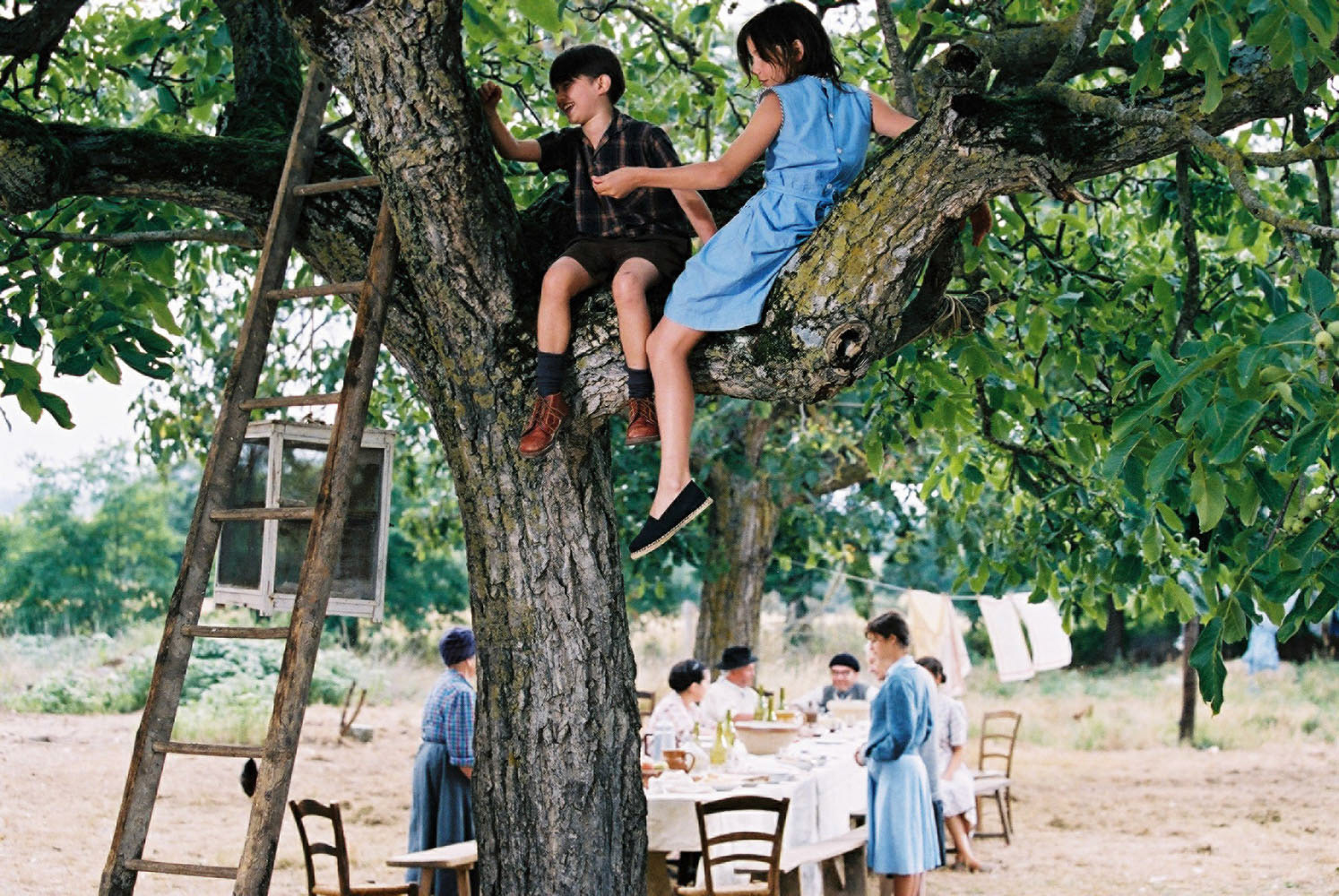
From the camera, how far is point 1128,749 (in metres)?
16.5

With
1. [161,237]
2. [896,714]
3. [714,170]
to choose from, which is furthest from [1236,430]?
[896,714]

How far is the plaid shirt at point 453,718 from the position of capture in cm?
657

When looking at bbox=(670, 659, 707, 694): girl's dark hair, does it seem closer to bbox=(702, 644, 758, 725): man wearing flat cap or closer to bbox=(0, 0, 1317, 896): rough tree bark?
bbox=(702, 644, 758, 725): man wearing flat cap

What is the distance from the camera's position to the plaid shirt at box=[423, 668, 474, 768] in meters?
6.57

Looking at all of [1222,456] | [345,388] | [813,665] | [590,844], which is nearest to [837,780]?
[590,844]

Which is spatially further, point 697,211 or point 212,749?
point 697,211

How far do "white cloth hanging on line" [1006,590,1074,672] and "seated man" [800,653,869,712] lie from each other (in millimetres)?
3100

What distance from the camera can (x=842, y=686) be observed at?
11.1 m

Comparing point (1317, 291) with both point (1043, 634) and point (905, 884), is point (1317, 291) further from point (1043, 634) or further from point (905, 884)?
point (1043, 634)

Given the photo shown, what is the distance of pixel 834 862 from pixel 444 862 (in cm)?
307

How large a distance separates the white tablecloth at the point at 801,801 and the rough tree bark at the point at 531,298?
272 centimetres

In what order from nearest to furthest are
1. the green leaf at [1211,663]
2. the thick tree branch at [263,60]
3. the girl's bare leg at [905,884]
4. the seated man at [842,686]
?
the green leaf at [1211,663] < the thick tree branch at [263,60] < the girl's bare leg at [905,884] < the seated man at [842,686]

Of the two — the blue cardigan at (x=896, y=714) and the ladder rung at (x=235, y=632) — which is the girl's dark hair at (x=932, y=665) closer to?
the blue cardigan at (x=896, y=714)

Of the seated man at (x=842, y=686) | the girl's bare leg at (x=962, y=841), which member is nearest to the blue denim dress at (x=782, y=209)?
the girl's bare leg at (x=962, y=841)
